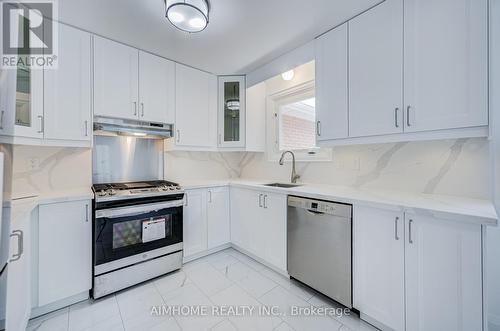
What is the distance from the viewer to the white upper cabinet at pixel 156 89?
225 centimetres

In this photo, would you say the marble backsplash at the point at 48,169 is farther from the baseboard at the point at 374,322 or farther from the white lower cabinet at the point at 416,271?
the baseboard at the point at 374,322

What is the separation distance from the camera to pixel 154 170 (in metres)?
2.67

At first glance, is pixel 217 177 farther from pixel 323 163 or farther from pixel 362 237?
pixel 362 237

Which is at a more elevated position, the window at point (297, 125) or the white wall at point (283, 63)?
the white wall at point (283, 63)

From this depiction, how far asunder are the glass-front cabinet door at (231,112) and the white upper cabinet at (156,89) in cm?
70

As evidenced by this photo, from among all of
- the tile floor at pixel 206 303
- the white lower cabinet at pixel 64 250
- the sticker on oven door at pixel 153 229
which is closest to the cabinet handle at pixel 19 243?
the white lower cabinet at pixel 64 250

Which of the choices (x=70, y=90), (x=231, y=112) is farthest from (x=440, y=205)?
(x=70, y=90)

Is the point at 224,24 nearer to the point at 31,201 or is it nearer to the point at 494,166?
the point at 31,201

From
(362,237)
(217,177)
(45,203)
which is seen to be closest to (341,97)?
(362,237)

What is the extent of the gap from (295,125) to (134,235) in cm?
232

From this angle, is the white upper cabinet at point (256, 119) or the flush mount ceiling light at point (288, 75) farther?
the white upper cabinet at point (256, 119)

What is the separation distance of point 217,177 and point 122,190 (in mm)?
1557

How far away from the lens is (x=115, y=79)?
2.07 m

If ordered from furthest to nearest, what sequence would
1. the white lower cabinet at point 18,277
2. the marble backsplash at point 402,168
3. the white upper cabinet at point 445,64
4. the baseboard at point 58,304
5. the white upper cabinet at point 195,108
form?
the white upper cabinet at point 195,108
the baseboard at point 58,304
the marble backsplash at point 402,168
the white upper cabinet at point 445,64
the white lower cabinet at point 18,277
